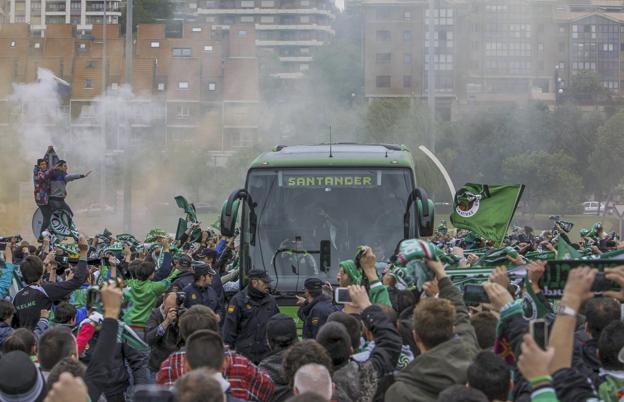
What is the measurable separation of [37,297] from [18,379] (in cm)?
431

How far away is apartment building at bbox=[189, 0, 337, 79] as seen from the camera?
148250 mm

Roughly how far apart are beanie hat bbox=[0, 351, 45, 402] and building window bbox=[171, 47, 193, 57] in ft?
202

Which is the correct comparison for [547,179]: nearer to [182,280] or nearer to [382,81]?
[382,81]

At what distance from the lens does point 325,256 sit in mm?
14016

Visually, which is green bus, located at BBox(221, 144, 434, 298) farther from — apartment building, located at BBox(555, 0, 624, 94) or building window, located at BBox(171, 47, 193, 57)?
apartment building, located at BBox(555, 0, 624, 94)

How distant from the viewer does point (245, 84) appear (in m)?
70.7

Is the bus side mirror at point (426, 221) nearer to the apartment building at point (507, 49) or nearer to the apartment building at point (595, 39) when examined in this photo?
the apartment building at point (507, 49)

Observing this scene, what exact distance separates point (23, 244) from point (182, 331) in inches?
419

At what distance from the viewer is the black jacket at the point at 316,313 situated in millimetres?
9984

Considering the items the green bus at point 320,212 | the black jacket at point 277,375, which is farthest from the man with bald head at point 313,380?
the green bus at point 320,212

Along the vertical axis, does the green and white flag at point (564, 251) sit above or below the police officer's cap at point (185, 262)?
above

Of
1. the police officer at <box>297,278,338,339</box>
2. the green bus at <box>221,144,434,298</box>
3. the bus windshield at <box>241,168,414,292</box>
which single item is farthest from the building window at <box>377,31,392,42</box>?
the police officer at <box>297,278,338,339</box>

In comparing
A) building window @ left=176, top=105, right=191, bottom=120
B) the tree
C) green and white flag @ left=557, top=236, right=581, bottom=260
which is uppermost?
building window @ left=176, top=105, right=191, bottom=120

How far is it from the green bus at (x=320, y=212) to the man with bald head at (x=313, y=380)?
798cm
